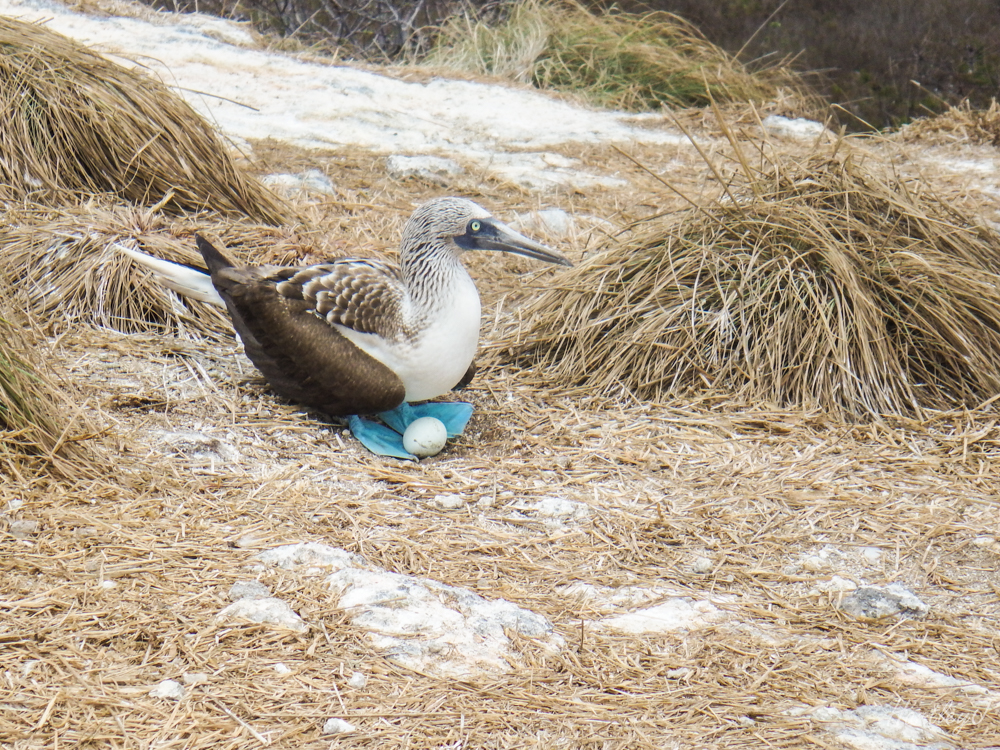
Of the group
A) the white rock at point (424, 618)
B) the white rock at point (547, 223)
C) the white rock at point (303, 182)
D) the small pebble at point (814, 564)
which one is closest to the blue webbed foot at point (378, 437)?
the white rock at point (424, 618)

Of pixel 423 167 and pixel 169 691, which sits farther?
pixel 423 167

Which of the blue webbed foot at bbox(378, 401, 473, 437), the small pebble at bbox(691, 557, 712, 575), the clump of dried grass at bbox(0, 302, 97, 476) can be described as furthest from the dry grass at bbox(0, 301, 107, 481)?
the small pebble at bbox(691, 557, 712, 575)

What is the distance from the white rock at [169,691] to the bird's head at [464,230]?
2159 millimetres

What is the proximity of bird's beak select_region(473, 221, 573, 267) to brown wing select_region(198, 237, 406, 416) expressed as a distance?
568mm

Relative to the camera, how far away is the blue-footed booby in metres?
3.98

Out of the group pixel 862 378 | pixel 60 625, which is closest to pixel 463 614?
pixel 60 625

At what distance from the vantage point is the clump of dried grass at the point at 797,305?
439 centimetres

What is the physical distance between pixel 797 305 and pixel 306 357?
6.54ft

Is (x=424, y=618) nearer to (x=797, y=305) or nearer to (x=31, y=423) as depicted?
(x=31, y=423)

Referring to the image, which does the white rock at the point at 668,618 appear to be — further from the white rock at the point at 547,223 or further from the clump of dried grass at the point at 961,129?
the clump of dried grass at the point at 961,129

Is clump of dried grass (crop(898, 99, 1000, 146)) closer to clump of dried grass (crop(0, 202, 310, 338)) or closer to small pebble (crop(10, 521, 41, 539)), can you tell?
clump of dried grass (crop(0, 202, 310, 338))

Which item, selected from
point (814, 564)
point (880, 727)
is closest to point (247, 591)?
point (880, 727)

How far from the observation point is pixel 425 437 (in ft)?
13.0

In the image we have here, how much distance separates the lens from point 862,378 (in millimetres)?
4359
